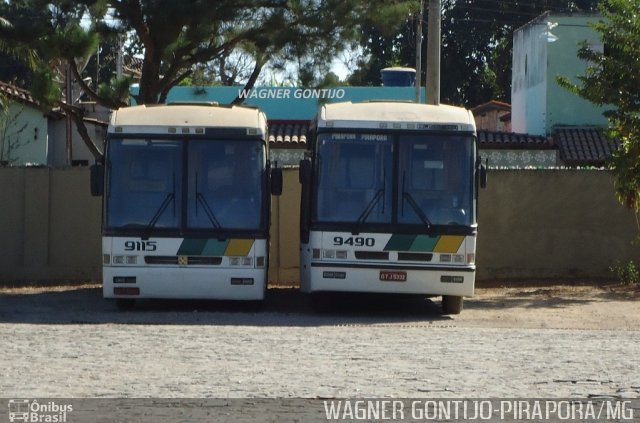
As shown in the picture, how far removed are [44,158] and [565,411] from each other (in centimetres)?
3144

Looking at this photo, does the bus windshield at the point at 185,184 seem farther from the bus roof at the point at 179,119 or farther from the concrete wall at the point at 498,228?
the concrete wall at the point at 498,228

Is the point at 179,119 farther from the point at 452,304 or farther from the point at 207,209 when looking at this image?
the point at 452,304

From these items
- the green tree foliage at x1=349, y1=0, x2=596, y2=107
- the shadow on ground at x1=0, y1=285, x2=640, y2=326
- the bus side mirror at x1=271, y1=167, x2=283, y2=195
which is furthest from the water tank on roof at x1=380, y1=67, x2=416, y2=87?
the bus side mirror at x1=271, y1=167, x2=283, y2=195

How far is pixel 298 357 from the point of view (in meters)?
10.8

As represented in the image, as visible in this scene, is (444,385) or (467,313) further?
(467,313)

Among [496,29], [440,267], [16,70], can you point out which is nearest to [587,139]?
[440,267]

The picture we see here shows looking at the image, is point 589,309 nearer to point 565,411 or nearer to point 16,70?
point 565,411

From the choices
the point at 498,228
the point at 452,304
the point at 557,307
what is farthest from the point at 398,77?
the point at 452,304

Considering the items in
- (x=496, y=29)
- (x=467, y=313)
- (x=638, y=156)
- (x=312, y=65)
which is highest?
(x=496, y=29)

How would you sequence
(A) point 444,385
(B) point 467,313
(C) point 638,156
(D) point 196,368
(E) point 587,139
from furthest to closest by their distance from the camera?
(E) point 587,139 < (C) point 638,156 < (B) point 467,313 < (D) point 196,368 < (A) point 444,385

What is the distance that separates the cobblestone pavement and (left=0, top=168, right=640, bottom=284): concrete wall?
17.6 feet

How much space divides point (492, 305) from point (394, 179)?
132 inches

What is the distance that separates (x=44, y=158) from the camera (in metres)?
37.7

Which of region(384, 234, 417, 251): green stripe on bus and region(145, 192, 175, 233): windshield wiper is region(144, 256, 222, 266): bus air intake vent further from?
region(384, 234, 417, 251): green stripe on bus
